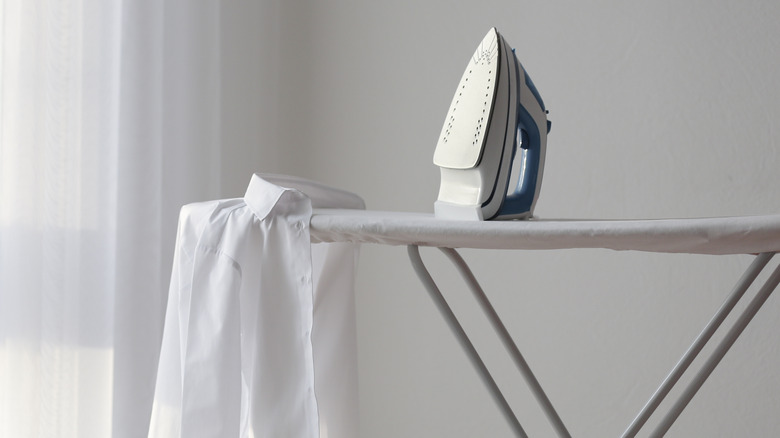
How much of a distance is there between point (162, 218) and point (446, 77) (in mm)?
729

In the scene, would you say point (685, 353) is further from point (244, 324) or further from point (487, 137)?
point (244, 324)

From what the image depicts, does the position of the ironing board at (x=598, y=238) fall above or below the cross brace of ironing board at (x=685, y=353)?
above

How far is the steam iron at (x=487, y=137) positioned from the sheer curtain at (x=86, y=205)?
0.71 metres

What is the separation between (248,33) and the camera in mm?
1830

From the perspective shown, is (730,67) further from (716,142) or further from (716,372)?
(716,372)

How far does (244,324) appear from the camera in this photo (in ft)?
2.80

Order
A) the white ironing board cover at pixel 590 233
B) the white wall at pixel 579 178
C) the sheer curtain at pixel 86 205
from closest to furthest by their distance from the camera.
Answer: the white ironing board cover at pixel 590 233, the sheer curtain at pixel 86 205, the white wall at pixel 579 178

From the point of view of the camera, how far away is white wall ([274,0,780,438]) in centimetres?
143

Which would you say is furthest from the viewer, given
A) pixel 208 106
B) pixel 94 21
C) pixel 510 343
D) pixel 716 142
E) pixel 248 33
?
pixel 248 33

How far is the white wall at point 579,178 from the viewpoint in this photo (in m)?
1.43

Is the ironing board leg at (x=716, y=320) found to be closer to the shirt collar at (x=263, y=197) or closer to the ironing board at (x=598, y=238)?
the ironing board at (x=598, y=238)

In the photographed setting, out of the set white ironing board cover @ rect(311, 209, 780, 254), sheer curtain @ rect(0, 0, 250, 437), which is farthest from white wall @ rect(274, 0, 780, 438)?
white ironing board cover @ rect(311, 209, 780, 254)

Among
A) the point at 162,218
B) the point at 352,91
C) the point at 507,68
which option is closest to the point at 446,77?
the point at 352,91

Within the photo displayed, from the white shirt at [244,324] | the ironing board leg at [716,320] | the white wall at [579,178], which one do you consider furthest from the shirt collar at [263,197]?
the white wall at [579,178]
